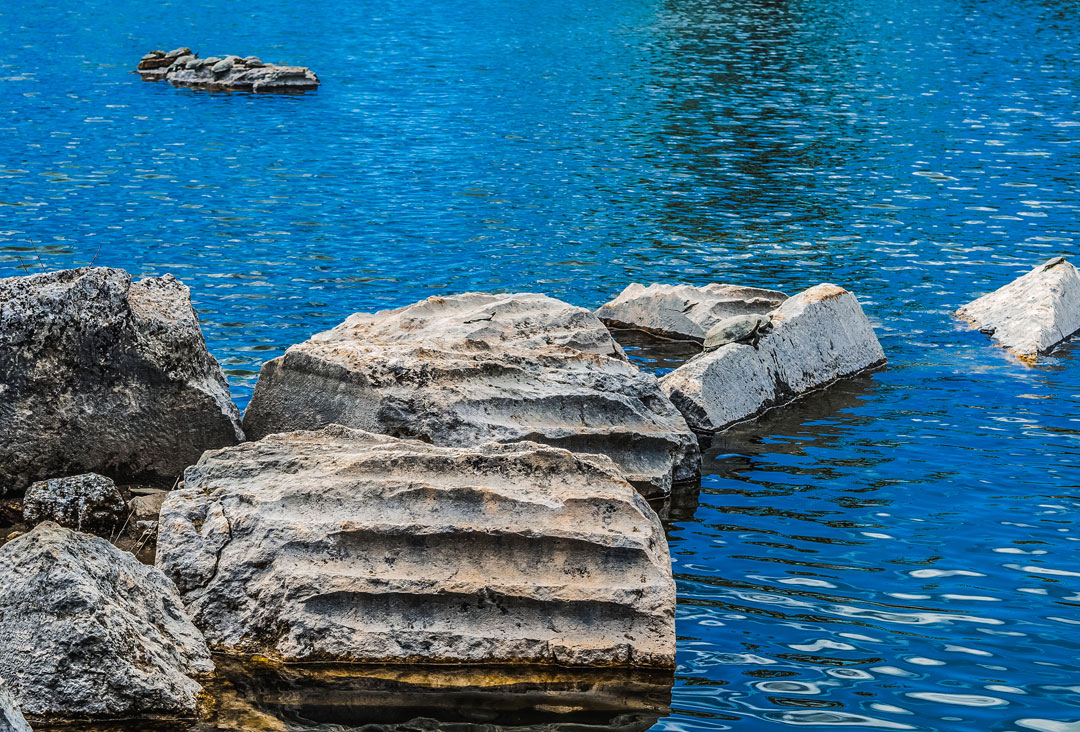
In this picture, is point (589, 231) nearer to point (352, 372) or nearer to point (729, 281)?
point (729, 281)

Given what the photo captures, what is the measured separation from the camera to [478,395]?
33.1 ft

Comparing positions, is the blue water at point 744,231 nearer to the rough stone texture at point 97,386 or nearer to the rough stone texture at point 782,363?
the rough stone texture at point 782,363

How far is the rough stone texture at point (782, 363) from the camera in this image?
12.0 metres

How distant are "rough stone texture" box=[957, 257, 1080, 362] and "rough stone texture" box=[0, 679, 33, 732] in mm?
11832

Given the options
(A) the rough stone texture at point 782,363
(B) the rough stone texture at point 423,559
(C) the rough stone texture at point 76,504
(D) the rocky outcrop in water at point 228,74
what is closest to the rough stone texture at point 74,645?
(B) the rough stone texture at point 423,559

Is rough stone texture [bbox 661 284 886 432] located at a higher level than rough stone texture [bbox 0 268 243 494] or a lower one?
lower

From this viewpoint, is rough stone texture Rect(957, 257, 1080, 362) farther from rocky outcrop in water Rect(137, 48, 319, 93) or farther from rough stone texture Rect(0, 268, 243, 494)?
rocky outcrop in water Rect(137, 48, 319, 93)

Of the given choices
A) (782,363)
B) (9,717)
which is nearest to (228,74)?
(782,363)

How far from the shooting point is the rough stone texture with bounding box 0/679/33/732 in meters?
4.93

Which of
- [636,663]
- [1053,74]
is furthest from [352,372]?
[1053,74]

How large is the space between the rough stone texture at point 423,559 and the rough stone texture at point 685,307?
704 cm

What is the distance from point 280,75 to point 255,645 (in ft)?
115

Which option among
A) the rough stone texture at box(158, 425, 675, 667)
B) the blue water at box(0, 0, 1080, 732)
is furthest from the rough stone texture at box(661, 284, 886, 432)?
the rough stone texture at box(158, 425, 675, 667)

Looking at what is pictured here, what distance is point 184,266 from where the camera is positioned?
18.8 metres
